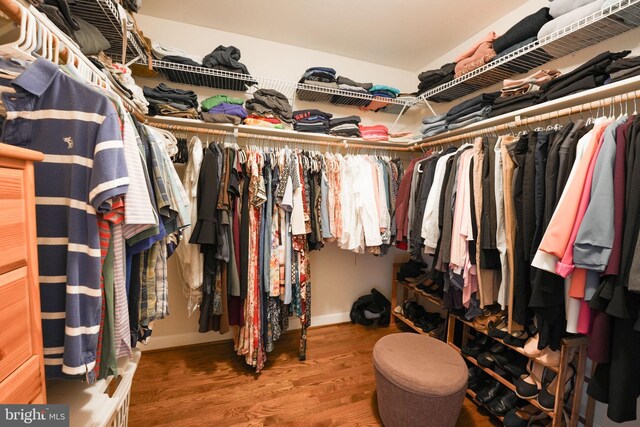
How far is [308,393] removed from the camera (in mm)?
1620

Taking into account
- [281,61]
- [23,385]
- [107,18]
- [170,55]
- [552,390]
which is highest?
[281,61]

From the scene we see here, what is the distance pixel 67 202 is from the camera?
64 centimetres

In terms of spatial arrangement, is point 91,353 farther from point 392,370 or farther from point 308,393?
Result: point 308,393

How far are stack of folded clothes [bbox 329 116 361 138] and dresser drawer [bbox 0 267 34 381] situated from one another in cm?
192

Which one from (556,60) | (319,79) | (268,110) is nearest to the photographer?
(556,60)

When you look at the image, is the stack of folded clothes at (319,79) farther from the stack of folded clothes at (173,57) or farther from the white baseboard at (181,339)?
the white baseboard at (181,339)

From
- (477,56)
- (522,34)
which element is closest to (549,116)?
(522,34)

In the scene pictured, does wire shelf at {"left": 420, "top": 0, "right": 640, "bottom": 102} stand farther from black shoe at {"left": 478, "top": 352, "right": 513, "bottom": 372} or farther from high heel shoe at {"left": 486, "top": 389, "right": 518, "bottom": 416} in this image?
high heel shoe at {"left": 486, "top": 389, "right": 518, "bottom": 416}

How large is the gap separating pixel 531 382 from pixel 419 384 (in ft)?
2.13

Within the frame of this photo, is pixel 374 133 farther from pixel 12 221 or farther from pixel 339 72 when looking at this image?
pixel 12 221

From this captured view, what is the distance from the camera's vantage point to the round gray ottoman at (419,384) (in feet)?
3.78

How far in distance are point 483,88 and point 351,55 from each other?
1149mm

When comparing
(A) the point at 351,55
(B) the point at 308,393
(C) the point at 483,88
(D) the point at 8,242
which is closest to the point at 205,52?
(A) the point at 351,55

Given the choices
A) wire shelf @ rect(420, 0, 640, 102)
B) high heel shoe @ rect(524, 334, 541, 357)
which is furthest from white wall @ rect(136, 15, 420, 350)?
high heel shoe @ rect(524, 334, 541, 357)
